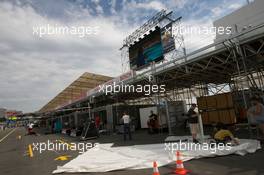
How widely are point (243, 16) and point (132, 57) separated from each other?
16179mm

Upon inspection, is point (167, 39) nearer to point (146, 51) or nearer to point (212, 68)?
point (146, 51)

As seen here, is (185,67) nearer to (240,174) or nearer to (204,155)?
(204,155)

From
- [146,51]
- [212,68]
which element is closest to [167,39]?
[146,51]

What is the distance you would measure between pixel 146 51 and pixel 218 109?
11087mm

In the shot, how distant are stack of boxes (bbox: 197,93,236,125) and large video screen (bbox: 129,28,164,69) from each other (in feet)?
23.5

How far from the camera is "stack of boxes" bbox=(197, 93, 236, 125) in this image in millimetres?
14745

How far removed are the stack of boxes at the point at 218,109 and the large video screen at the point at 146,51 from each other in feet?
23.5

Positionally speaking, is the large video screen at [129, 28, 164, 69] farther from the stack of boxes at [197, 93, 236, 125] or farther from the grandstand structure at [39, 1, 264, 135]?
the stack of boxes at [197, 93, 236, 125]

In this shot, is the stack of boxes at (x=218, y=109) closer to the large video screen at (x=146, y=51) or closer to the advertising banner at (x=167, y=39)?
the advertising banner at (x=167, y=39)

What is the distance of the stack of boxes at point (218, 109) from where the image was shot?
14745mm

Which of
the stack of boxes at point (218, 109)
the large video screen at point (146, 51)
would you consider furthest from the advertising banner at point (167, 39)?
the stack of boxes at point (218, 109)

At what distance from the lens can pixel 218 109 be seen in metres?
15.6

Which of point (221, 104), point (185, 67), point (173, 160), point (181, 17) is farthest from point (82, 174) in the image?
point (181, 17)

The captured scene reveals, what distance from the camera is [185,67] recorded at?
1212cm
